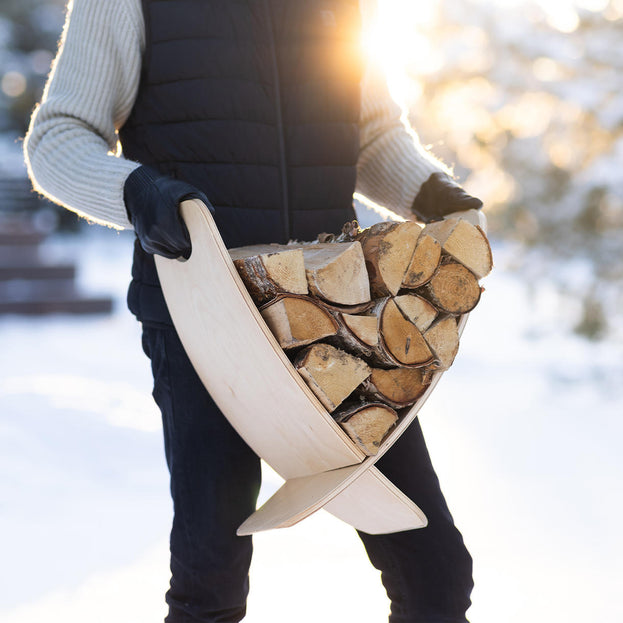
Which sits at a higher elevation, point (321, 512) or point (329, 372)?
point (329, 372)

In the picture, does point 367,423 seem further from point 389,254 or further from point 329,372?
point 389,254

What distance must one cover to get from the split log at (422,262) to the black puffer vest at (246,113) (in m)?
0.24

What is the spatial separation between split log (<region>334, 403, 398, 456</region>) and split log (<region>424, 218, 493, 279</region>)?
0.87 ft

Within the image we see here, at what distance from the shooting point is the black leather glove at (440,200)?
4.56 ft

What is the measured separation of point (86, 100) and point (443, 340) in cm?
68

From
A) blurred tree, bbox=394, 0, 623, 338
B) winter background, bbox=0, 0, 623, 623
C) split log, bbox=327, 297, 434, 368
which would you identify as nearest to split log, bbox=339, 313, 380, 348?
split log, bbox=327, 297, 434, 368

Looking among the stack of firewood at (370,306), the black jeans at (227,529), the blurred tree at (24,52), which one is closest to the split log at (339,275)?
the stack of firewood at (370,306)

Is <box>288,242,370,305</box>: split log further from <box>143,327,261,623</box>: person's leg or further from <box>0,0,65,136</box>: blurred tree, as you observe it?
<box>0,0,65,136</box>: blurred tree

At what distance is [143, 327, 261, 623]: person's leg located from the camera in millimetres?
1214

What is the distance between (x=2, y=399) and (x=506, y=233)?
3.54 metres

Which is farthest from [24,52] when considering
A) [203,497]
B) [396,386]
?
[396,386]

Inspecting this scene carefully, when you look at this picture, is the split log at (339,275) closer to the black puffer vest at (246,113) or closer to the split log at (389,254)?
the split log at (389,254)

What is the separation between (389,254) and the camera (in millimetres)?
1122

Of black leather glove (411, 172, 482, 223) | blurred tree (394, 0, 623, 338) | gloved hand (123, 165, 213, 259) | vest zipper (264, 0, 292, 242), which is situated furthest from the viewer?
blurred tree (394, 0, 623, 338)
